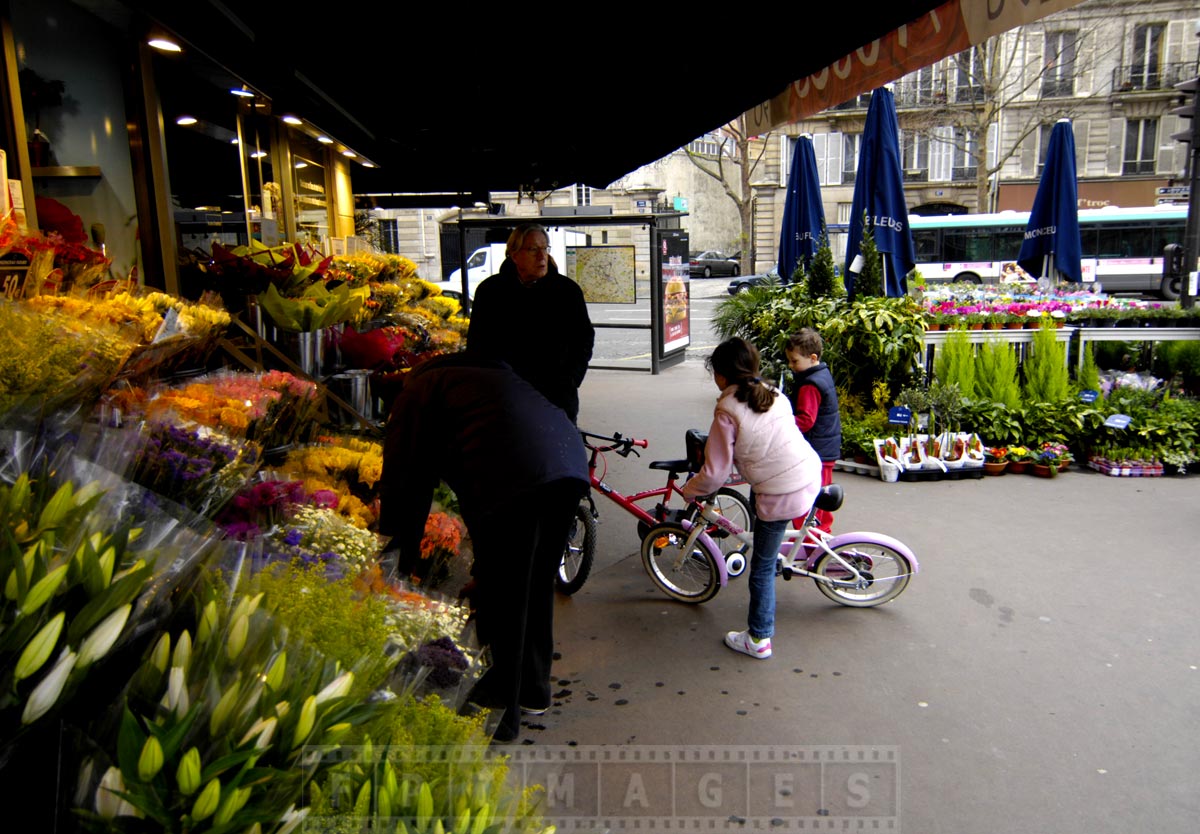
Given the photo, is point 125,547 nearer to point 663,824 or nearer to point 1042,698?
point 663,824

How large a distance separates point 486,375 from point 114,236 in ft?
12.0

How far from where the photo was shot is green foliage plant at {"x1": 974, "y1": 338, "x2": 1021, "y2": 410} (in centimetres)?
809

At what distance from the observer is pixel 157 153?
5.69m

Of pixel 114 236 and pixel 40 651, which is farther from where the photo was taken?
pixel 114 236

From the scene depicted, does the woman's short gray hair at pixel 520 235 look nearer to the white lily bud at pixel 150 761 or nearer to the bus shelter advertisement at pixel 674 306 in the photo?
the white lily bud at pixel 150 761

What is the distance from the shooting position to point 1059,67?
3712 cm

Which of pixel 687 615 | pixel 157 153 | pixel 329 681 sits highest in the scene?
pixel 157 153

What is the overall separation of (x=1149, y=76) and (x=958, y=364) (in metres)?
37.7

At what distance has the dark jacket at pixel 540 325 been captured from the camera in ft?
15.6

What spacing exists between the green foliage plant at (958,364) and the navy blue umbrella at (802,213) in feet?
9.68

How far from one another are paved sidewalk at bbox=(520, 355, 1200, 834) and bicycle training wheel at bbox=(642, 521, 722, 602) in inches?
4.5

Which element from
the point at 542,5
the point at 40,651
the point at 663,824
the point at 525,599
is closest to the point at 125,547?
the point at 40,651

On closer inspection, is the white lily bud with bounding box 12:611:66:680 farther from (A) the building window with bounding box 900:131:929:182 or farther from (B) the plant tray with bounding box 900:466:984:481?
(A) the building window with bounding box 900:131:929:182

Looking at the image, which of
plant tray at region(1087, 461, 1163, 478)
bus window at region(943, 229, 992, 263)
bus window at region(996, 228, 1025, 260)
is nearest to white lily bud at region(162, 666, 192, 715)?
plant tray at region(1087, 461, 1163, 478)
